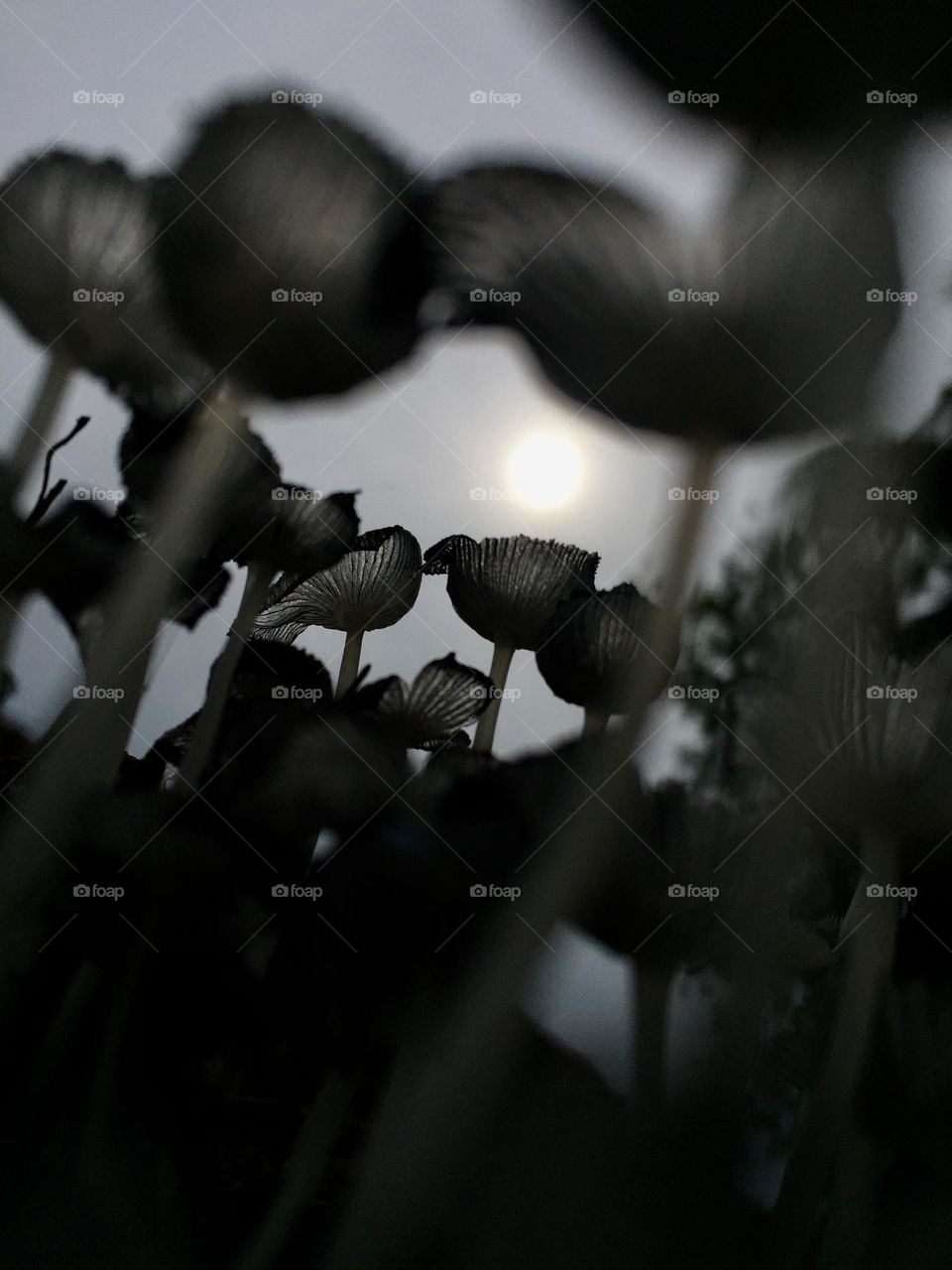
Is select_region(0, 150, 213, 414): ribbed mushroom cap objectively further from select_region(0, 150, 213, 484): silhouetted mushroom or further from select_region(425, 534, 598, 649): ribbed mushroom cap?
select_region(425, 534, 598, 649): ribbed mushroom cap

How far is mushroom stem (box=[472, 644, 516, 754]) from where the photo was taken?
1.89 ft

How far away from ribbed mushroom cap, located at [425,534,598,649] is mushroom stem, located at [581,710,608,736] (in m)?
0.05

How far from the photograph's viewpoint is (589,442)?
605 millimetres

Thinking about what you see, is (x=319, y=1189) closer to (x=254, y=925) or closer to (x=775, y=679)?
(x=254, y=925)

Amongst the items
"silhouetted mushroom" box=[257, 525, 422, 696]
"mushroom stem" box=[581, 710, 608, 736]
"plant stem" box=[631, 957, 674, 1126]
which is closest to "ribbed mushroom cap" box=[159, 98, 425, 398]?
"silhouetted mushroom" box=[257, 525, 422, 696]

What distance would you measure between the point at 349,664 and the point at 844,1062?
1.16 feet

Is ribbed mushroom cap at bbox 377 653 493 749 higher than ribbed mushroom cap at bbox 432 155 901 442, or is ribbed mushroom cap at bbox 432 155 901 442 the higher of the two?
ribbed mushroom cap at bbox 432 155 901 442

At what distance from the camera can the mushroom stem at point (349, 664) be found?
0.58 meters

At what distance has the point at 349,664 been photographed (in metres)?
0.59

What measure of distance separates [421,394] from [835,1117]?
48 cm

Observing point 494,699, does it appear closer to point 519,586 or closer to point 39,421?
point 519,586

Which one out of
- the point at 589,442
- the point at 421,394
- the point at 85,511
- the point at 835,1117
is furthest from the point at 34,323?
the point at 835,1117

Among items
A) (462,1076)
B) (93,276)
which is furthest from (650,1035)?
(93,276)

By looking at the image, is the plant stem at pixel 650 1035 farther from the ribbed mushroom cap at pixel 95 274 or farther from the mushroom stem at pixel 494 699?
the ribbed mushroom cap at pixel 95 274
